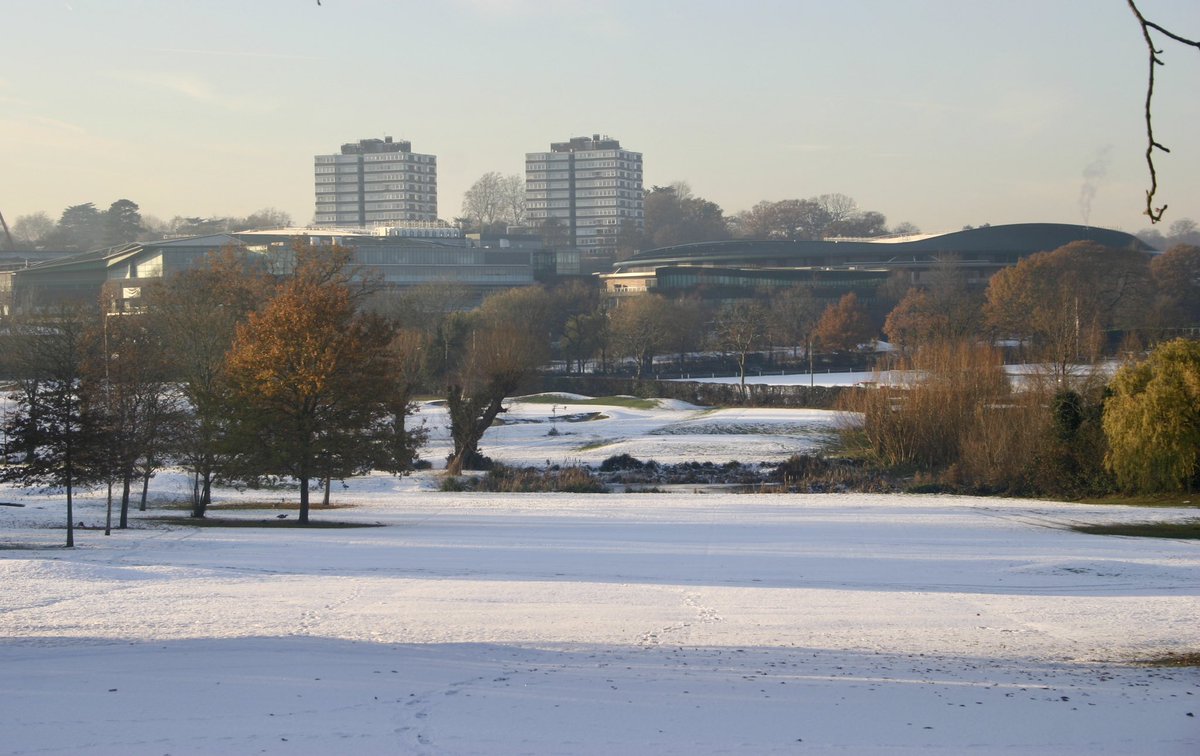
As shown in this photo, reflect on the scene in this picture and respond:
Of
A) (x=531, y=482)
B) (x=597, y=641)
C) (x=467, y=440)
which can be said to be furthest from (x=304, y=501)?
(x=597, y=641)

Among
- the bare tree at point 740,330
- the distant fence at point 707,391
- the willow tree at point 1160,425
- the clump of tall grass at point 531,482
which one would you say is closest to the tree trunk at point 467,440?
the clump of tall grass at point 531,482

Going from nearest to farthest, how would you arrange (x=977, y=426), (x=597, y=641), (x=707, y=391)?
(x=597, y=641), (x=977, y=426), (x=707, y=391)

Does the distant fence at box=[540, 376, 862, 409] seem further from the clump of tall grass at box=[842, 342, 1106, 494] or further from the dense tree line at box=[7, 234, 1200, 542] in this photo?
the clump of tall grass at box=[842, 342, 1106, 494]

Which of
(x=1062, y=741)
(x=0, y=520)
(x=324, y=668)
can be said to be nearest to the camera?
(x=1062, y=741)

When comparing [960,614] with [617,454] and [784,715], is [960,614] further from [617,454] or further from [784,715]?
[617,454]

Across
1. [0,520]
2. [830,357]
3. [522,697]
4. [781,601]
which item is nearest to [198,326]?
[0,520]

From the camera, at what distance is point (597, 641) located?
1505cm

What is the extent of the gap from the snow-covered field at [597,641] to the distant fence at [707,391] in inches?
1614

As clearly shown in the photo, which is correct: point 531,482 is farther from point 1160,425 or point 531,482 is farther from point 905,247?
point 905,247

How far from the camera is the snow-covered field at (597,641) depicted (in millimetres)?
10828

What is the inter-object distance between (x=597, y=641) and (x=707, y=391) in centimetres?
6233

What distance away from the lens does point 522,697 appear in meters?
12.0

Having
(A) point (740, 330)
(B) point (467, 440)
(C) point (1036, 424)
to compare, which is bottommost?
(B) point (467, 440)

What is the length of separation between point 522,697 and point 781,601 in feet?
24.8
